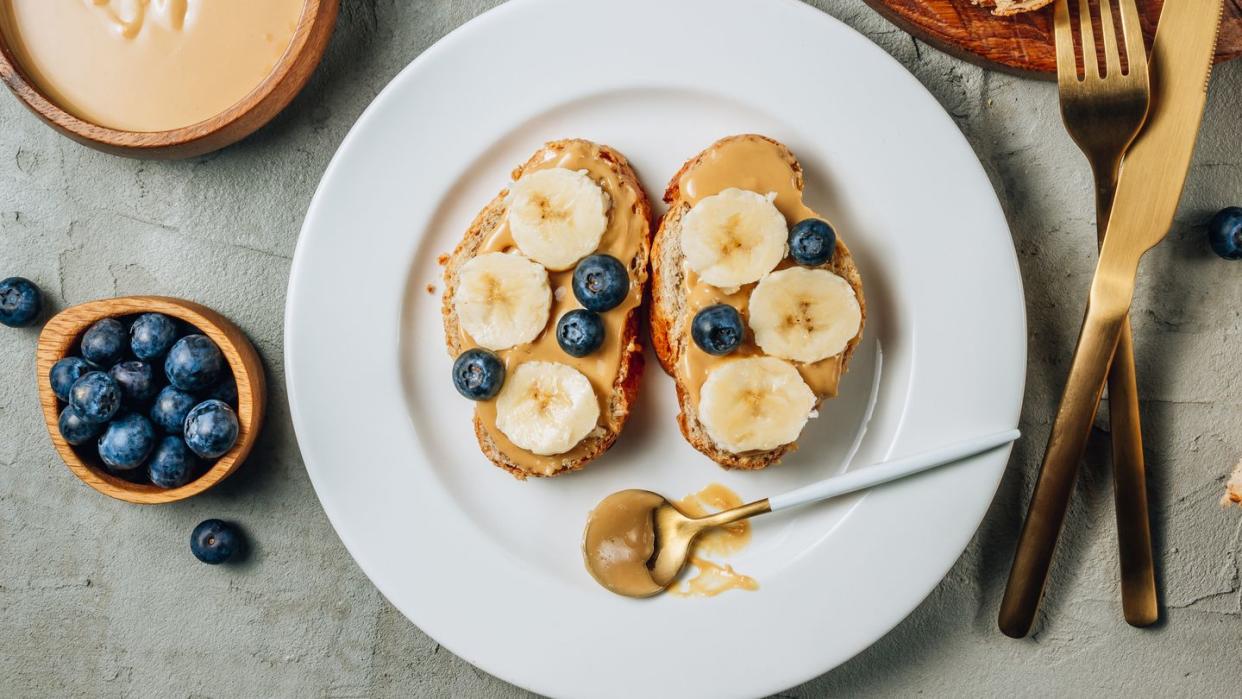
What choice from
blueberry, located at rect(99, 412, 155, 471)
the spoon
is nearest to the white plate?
the spoon

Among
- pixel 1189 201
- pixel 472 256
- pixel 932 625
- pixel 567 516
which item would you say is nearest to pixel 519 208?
pixel 472 256

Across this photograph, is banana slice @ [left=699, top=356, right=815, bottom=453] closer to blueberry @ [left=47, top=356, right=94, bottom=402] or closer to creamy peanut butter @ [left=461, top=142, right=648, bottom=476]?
creamy peanut butter @ [left=461, top=142, right=648, bottom=476]

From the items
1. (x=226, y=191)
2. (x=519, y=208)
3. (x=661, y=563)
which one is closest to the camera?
(x=519, y=208)

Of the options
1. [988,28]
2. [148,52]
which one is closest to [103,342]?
[148,52]

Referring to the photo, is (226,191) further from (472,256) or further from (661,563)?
(661,563)

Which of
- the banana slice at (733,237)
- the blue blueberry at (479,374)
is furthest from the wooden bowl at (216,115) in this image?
the banana slice at (733,237)

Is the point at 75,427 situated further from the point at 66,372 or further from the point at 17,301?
the point at 17,301
